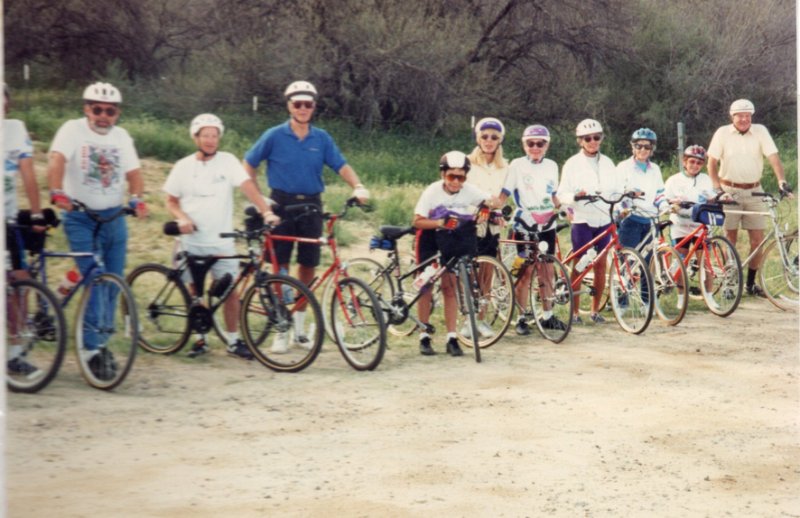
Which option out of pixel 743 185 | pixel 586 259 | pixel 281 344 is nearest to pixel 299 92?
pixel 281 344

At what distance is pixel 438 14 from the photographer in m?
12.9

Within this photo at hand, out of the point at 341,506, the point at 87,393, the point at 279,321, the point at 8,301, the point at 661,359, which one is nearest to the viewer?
the point at 341,506

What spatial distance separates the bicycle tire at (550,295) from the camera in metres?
6.32

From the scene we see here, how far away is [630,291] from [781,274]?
4.23 ft

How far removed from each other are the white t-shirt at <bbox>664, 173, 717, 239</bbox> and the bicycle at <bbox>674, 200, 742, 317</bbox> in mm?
121

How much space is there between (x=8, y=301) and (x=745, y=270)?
4.89m

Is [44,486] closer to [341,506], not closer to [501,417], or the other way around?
[341,506]

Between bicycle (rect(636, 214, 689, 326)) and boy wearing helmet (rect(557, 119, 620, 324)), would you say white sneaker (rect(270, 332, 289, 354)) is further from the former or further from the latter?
bicycle (rect(636, 214, 689, 326))

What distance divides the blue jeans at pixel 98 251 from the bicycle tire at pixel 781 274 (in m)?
4.13

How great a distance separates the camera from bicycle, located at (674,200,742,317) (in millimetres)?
7016

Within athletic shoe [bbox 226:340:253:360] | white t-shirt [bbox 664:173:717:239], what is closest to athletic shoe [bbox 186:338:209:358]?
athletic shoe [bbox 226:340:253:360]

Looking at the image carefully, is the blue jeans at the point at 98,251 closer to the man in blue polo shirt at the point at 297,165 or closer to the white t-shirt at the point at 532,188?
the man in blue polo shirt at the point at 297,165

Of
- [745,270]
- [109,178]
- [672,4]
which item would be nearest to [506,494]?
[109,178]

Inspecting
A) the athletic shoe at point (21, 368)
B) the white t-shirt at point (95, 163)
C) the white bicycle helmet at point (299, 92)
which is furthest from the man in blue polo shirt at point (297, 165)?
the athletic shoe at point (21, 368)
